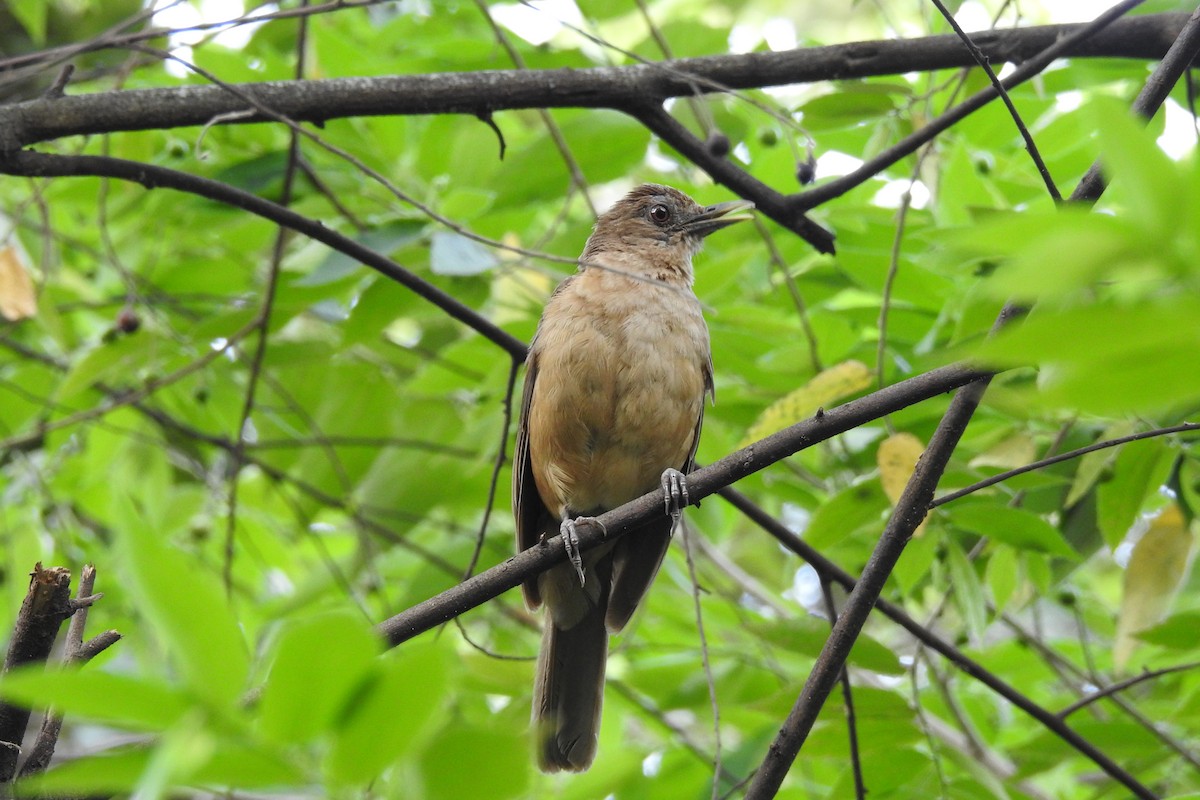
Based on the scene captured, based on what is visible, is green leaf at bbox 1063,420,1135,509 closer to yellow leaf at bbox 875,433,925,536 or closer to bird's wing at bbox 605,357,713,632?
yellow leaf at bbox 875,433,925,536

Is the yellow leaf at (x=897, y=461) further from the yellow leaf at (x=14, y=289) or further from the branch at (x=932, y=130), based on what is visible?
the yellow leaf at (x=14, y=289)

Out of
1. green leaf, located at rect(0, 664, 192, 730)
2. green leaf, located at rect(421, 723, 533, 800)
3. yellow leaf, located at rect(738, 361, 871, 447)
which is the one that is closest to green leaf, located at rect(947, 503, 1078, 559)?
yellow leaf, located at rect(738, 361, 871, 447)

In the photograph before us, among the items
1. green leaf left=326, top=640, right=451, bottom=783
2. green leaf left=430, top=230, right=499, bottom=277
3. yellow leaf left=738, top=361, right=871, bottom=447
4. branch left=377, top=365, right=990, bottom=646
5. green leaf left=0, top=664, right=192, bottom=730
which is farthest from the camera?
green leaf left=430, top=230, right=499, bottom=277

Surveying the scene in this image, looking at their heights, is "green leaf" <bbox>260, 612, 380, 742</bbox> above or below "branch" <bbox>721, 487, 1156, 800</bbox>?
below

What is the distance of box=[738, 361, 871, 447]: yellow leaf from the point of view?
3.73m

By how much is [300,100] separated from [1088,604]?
14.0 feet

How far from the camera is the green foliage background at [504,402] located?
154 inches

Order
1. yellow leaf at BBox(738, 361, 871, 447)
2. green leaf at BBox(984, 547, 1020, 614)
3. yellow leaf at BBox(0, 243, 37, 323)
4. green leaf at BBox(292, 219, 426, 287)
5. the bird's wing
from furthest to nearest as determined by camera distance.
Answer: the bird's wing → yellow leaf at BBox(0, 243, 37, 323) → green leaf at BBox(984, 547, 1020, 614) → green leaf at BBox(292, 219, 426, 287) → yellow leaf at BBox(738, 361, 871, 447)

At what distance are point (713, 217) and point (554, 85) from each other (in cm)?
154

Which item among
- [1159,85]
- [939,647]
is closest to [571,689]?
[939,647]

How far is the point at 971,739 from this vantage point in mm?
4895

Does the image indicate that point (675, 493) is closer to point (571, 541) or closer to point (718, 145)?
point (571, 541)

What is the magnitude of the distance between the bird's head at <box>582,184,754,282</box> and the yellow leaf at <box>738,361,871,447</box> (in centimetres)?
148

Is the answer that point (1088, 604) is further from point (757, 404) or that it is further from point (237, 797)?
point (237, 797)
